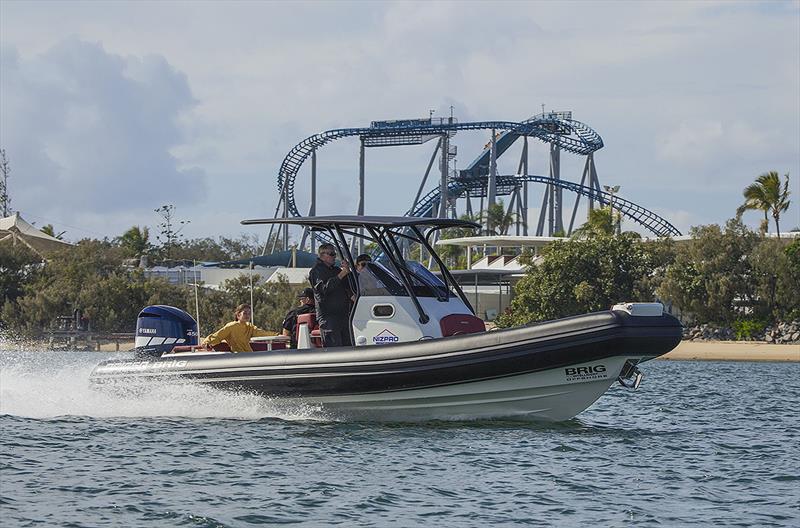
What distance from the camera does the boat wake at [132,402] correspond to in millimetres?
15367

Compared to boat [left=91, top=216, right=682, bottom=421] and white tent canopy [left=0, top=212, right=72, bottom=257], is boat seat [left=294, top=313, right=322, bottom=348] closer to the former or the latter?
boat [left=91, top=216, right=682, bottom=421]

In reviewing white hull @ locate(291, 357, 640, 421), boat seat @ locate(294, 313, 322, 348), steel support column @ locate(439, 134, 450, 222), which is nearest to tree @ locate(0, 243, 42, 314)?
steel support column @ locate(439, 134, 450, 222)

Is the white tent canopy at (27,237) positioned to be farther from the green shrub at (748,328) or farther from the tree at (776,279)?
the tree at (776,279)

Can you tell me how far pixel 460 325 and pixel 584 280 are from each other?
37.5 meters

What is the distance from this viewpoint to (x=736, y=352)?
45750 mm

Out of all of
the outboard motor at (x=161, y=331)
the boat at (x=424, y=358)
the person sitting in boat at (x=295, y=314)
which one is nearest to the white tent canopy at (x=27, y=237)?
the outboard motor at (x=161, y=331)

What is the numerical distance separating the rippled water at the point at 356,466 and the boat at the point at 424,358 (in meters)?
0.27

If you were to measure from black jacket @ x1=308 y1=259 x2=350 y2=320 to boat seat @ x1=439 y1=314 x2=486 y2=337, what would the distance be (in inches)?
47.8

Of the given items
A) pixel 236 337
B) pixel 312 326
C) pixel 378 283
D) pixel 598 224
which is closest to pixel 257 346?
pixel 236 337

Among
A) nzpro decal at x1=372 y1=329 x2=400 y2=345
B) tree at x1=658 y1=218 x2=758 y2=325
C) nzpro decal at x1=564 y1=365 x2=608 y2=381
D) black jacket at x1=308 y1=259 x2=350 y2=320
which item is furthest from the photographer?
tree at x1=658 y1=218 x2=758 y2=325

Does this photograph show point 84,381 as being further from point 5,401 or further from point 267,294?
point 267,294

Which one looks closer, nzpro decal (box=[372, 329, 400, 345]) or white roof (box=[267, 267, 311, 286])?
nzpro decal (box=[372, 329, 400, 345])

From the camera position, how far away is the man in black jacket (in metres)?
15.2

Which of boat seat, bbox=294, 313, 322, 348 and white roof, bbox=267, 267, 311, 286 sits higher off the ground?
white roof, bbox=267, 267, 311, 286
